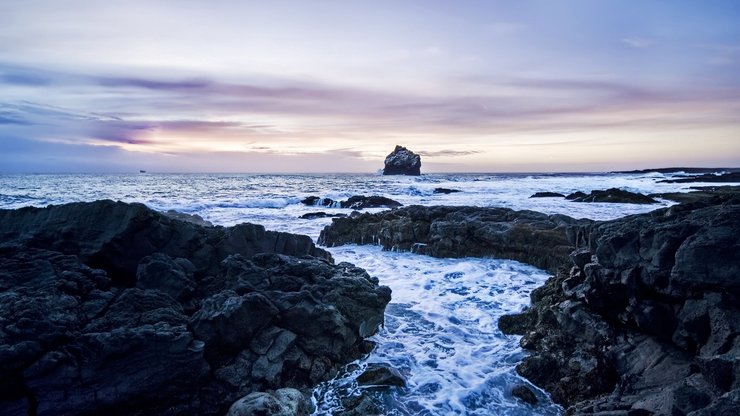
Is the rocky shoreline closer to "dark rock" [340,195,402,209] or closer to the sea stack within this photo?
"dark rock" [340,195,402,209]

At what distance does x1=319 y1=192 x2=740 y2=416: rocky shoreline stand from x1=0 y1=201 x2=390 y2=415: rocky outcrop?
12.6ft

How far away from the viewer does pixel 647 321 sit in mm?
6891

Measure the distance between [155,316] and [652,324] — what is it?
27.2 ft

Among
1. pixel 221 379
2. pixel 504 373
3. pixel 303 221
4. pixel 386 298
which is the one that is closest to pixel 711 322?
pixel 504 373

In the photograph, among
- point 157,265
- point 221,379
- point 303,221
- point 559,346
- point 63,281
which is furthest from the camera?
point 303,221

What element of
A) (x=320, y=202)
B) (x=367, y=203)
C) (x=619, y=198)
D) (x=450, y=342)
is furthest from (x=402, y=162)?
(x=450, y=342)

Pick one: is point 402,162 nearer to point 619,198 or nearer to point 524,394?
point 619,198

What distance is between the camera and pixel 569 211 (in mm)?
32906

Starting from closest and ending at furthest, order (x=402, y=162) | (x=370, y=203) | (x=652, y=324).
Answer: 1. (x=652, y=324)
2. (x=370, y=203)
3. (x=402, y=162)

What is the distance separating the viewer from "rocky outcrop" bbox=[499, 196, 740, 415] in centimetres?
536

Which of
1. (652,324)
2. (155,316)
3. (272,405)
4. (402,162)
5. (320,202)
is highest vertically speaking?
(402,162)

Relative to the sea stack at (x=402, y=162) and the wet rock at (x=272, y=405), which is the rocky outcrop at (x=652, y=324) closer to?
the wet rock at (x=272, y=405)

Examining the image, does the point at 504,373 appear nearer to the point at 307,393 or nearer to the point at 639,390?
the point at 639,390

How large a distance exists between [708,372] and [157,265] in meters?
9.80
